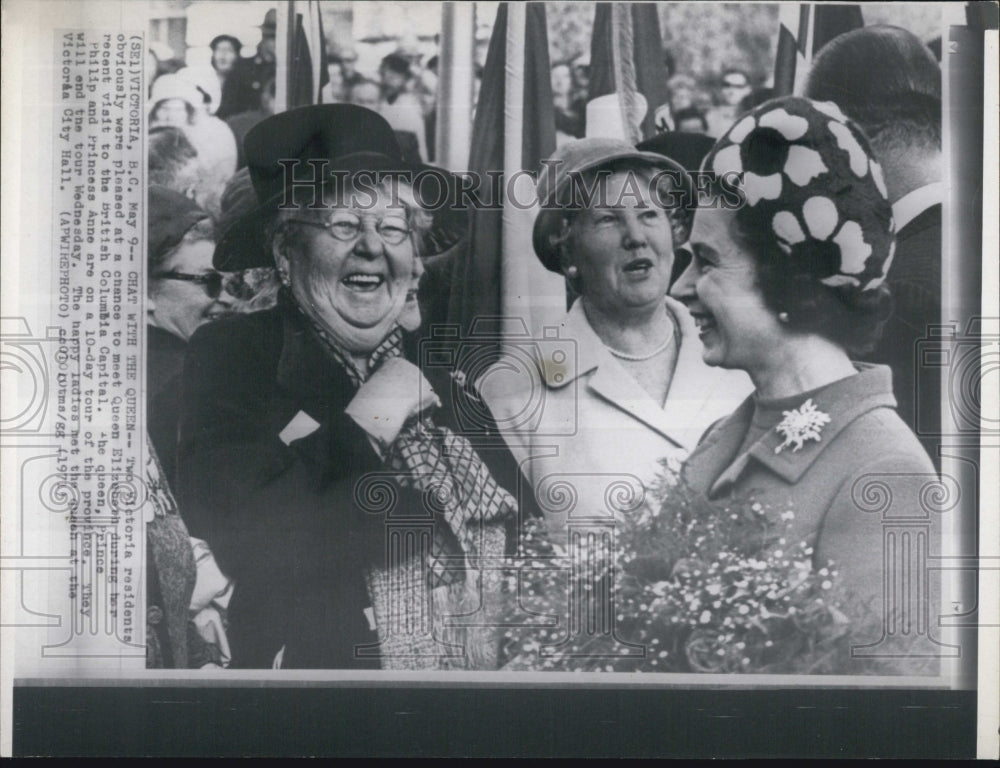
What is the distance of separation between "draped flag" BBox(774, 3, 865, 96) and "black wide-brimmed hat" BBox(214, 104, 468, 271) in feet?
3.65

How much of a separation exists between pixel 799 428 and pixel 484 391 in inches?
39.4

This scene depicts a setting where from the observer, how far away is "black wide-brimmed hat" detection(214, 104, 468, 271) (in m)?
3.15

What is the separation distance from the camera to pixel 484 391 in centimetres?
315

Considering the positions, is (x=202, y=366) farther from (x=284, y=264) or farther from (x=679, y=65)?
(x=679, y=65)

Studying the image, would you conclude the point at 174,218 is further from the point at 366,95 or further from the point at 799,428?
the point at 799,428

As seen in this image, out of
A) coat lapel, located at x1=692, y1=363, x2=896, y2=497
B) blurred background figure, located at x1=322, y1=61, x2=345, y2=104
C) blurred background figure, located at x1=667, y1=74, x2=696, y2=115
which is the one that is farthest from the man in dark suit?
blurred background figure, located at x1=322, y1=61, x2=345, y2=104

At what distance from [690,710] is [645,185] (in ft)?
5.46

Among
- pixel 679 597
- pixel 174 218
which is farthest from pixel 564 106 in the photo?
pixel 679 597

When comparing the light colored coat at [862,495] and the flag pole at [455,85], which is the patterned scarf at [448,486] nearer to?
the light colored coat at [862,495]

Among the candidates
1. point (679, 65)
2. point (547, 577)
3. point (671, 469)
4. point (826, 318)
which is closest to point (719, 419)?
point (671, 469)

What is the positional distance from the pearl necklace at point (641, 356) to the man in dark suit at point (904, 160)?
25.6 inches

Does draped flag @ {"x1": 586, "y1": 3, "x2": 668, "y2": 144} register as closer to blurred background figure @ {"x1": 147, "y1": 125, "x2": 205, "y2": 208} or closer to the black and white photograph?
the black and white photograph

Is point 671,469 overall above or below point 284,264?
below

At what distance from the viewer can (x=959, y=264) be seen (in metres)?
3.20
